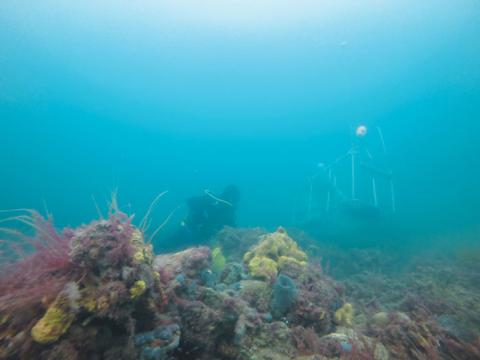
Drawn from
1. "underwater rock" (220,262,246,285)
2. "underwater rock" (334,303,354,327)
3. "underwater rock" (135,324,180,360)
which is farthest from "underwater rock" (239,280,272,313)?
"underwater rock" (135,324,180,360)

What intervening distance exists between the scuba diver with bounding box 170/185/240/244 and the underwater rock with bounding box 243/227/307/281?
8355mm

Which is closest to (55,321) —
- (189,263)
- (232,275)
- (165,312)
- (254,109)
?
(165,312)

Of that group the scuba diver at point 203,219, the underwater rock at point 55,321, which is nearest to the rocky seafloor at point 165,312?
the underwater rock at point 55,321

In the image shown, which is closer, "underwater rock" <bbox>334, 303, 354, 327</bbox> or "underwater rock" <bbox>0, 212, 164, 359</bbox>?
"underwater rock" <bbox>0, 212, 164, 359</bbox>

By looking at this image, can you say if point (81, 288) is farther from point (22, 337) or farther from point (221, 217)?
point (221, 217)

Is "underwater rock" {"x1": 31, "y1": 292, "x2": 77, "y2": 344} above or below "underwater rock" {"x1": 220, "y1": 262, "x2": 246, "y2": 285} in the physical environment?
below

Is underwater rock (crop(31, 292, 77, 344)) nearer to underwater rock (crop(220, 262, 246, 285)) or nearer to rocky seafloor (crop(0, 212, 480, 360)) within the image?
rocky seafloor (crop(0, 212, 480, 360))

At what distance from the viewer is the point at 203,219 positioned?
14.8 meters

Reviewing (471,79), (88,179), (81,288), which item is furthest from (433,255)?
(88,179)

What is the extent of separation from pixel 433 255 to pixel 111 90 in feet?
337

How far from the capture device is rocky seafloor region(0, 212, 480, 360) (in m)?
1.86

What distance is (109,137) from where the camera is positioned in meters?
122

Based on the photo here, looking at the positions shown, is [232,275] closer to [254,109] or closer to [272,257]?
[272,257]

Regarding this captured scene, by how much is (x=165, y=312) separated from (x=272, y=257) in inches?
142
